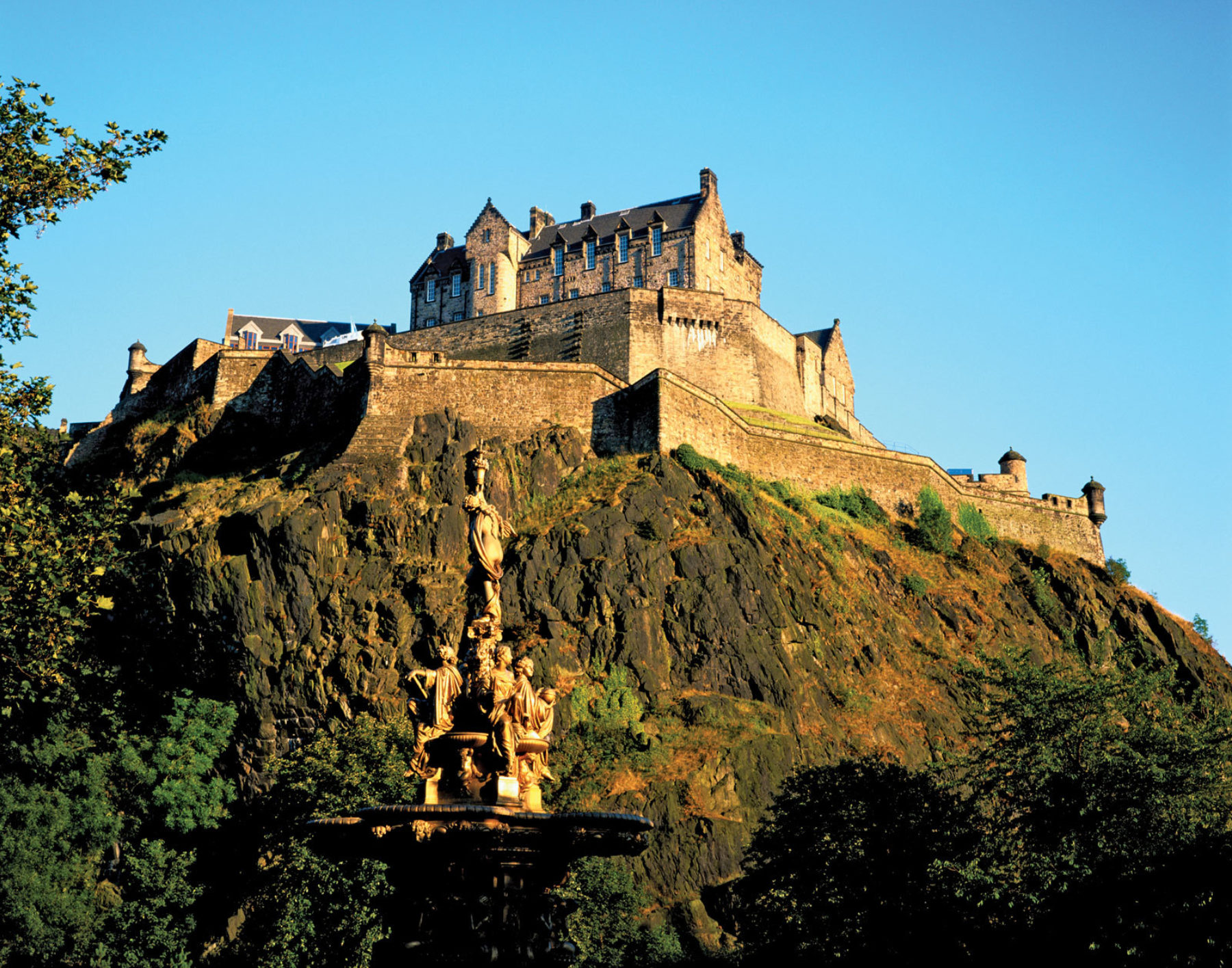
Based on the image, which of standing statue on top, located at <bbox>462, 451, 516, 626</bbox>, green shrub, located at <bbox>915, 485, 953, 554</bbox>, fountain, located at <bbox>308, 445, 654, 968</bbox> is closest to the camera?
fountain, located at <bbox>308, 445, 654, 968</bbox>

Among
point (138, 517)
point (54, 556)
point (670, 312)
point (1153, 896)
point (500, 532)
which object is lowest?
point (1153, 896)

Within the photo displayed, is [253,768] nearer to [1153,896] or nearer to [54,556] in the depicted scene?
[54,556]

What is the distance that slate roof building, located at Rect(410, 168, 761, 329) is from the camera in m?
74.2

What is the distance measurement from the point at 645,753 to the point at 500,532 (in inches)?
987

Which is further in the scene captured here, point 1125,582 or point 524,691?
point 1125,582

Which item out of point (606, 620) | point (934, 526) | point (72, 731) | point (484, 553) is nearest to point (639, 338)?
point (934, 526)

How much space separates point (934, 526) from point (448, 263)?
34463 millimetres

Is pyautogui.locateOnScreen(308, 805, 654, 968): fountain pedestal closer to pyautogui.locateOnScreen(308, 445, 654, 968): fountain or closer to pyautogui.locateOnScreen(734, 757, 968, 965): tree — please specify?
pyautogui.locateOnScreen(308, 445, 654, 968): fountain

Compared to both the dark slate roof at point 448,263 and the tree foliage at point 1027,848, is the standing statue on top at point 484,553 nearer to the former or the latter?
the tree foliage at point 1027,848

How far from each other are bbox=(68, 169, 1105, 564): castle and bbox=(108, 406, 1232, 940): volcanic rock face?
9.03 feet

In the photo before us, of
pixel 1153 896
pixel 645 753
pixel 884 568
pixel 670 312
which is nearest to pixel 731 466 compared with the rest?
pixel 884 568

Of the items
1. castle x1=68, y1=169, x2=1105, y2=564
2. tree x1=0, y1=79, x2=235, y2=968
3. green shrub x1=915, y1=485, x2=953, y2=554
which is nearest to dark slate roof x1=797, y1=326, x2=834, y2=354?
castle x1=68, y1=169, x2=1105, y2=564

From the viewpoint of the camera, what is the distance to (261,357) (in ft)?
214

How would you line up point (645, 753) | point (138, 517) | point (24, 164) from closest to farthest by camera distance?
1. point (24, 164)
2. point (645, 753)
3. point (138, 517)
